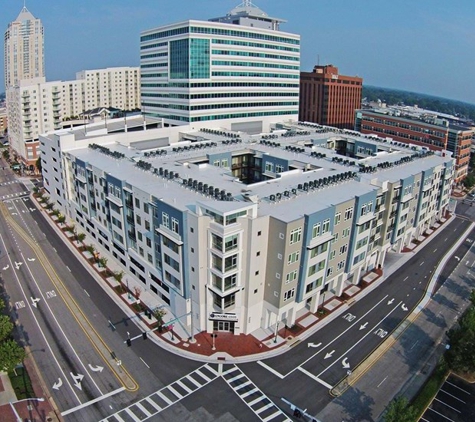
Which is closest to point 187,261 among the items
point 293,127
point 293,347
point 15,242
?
point 293,347

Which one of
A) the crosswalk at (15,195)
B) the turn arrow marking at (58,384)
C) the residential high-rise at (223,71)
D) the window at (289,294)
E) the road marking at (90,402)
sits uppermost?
the residential high-rise at (223,71)

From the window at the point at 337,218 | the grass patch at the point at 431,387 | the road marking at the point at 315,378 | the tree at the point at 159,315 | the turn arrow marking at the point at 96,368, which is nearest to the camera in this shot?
the grass patch at the point at 431,387

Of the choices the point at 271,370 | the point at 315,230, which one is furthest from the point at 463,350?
the point at 271,370

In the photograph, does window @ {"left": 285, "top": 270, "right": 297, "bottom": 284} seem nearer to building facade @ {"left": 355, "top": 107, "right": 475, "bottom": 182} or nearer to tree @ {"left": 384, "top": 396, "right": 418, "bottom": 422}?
tree @ {"left": 384, "top": 396, "right": 418, "bottom": 422}

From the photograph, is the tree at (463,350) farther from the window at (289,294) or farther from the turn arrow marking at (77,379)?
the turn arrow marking at (77,379)

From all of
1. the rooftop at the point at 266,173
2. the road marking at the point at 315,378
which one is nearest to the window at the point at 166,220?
the rooftop at the point at 266,173

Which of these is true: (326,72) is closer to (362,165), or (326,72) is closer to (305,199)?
(362,165)
